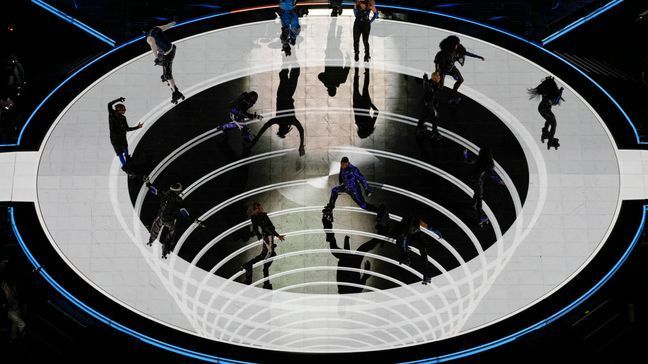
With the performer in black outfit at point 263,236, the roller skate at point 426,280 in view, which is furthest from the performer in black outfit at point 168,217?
the roller skate at point 426,280

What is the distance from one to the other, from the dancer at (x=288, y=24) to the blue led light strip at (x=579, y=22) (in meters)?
6.34

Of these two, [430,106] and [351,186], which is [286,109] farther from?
[430,106]

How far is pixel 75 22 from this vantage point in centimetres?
3256

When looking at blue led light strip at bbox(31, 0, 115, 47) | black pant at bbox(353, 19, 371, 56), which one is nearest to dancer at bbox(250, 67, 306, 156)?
black pant at bbox(353, 19, 371, 56)

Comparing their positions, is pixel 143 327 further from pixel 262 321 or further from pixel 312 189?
pixel 312 189

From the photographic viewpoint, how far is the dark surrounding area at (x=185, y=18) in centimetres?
2692

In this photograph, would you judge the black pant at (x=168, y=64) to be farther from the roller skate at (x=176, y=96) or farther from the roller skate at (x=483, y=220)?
the roller skate at (x=483, y=220)

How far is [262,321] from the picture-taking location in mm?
27734

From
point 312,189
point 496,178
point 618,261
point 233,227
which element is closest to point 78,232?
point 233,227

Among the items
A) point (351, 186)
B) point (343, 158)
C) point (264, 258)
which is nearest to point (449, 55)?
point (343, 158)

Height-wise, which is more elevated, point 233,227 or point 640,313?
point 233,227

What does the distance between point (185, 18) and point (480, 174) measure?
30.5ft

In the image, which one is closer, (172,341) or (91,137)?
(172,341)

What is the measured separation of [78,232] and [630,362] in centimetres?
1257
